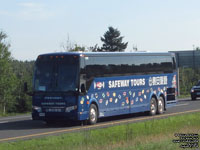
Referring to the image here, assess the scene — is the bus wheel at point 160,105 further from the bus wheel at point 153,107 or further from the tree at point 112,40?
the tree at point 112,40

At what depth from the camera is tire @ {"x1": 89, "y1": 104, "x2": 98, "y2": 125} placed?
22.4 metres

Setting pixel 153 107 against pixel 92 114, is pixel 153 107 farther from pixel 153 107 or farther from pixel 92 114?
pixel 92 114

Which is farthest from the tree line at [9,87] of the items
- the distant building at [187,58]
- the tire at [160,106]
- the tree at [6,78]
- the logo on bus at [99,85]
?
the logo on bus at [99,85]

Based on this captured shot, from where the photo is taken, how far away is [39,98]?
21.9 meters

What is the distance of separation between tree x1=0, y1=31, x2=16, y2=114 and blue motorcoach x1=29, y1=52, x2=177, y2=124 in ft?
111

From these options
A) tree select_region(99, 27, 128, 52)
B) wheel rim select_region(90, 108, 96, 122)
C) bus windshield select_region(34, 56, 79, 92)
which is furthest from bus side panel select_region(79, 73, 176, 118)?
tree select_region(99, 27, 128, 52)

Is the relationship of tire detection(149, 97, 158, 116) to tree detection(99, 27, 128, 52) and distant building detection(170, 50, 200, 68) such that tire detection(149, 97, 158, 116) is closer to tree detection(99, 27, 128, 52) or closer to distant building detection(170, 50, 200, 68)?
distant building detection(170, 50, 200, 68)

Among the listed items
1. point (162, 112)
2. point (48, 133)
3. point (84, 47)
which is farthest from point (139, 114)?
point (84, 47)

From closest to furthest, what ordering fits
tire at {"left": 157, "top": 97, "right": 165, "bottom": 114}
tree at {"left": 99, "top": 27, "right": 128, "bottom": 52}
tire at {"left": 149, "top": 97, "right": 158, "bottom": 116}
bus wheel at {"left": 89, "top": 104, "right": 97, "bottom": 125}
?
bus wheel at {"left": 89, "top": 104, "right": 97, "bottom": 125} < tire at {"left": 149, "top": 97, "right": 158, "bottom": 116} < tire at {"left": 157, "top": 97, "right": 165, "bottom": 114} < tree at {"left": 99, "top": 27, "right": 128, "bottom": 52}

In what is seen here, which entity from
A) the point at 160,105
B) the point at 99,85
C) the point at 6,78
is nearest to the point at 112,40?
the point at 6,78

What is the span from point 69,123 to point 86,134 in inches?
276

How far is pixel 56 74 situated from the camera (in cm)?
2180

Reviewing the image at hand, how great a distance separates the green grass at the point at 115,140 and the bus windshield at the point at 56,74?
277 cm

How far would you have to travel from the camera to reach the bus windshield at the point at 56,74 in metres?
21.5
